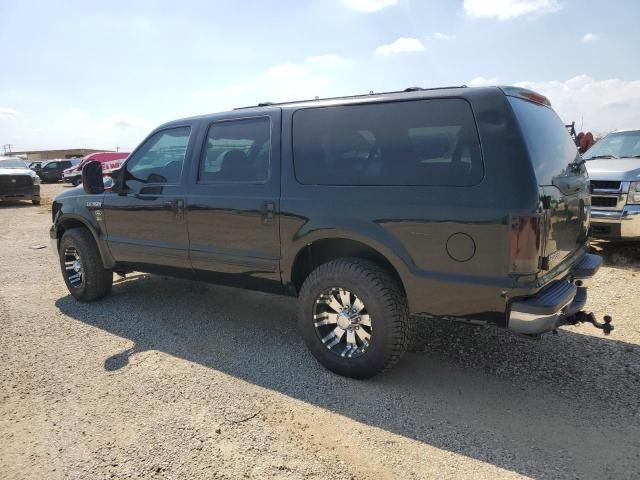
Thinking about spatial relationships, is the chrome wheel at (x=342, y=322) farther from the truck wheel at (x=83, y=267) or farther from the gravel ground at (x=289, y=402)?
the truck wheel at (x=83, y=267)

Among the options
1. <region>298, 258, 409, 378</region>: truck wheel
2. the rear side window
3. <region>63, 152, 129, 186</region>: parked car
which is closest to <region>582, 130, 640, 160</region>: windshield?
the rear side window

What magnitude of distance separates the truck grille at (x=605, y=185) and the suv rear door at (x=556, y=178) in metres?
3.18

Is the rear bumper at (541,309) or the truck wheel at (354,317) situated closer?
the rear bumper at (541,309)

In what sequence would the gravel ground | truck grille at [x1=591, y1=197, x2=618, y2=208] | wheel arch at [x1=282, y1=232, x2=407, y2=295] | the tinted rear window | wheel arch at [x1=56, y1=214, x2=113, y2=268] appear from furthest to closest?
truck grille at [x1=591, y1=197, x2=618, y2=208] < wheel arch at [x1=56, y1=214, x2=113, y2=268] < wheel arch at [x1=282, y1=232, x2=407, y2=295] < the tinted rear window < the gravel ground

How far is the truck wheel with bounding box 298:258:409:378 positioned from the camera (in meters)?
3.14

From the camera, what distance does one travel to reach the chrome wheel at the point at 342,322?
3.30 metres

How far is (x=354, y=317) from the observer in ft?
Result: 10.8

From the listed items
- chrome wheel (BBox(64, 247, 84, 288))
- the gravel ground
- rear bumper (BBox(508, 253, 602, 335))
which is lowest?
the gravel ground

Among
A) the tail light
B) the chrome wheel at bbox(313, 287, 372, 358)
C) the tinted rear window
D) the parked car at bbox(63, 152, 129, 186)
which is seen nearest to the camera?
the tail light

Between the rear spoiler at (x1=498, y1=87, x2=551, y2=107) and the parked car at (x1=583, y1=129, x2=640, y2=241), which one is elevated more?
the rear spoiler at (x1=498, y1=87, x2=551, y2=107)

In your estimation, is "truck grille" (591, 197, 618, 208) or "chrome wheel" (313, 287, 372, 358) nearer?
"chrome wheel" (313, 287, 372, 358)

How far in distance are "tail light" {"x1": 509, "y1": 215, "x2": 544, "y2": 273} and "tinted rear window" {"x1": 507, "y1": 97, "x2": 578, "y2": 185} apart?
0.28 m

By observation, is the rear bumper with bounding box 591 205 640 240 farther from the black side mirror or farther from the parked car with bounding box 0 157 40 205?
the parked car with bounding box 0 157 40 205

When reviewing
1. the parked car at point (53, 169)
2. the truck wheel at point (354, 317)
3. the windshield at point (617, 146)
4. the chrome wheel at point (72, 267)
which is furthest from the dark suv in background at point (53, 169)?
the truck wheel at point (354, 317)
